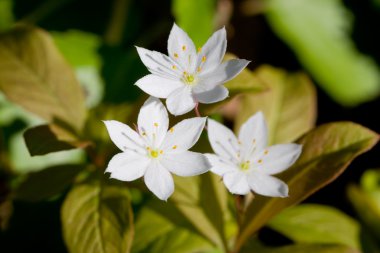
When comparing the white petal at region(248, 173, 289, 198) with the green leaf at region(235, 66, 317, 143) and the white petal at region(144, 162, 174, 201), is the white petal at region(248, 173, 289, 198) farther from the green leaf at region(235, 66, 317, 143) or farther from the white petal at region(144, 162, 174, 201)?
the green leaf at region(235, 66, 317, 143)

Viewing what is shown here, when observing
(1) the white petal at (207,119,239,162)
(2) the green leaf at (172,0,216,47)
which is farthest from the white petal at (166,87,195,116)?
(2) the green leaf at (172,0,216,47)

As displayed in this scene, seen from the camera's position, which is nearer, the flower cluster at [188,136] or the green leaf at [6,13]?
the flower cluster at [188,136]

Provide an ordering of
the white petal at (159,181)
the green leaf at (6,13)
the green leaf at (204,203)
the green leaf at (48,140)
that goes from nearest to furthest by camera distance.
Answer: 1. the white petal at (159,181)
2. the green leaf at (48,140)
3. the green leaf at (204,203)
4. the green leaf at (6,13)

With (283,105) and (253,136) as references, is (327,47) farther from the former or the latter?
(253,136)

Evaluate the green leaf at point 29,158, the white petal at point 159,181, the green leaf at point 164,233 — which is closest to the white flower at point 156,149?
the white petal at point 159,181

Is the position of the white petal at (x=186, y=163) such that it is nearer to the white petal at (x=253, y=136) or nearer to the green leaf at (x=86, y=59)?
the white petal at (x=253, y=136)

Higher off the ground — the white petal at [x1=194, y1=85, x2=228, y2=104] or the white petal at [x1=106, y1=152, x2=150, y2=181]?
the white petal at [x1=194, y1=85, x2=228, y2=104]

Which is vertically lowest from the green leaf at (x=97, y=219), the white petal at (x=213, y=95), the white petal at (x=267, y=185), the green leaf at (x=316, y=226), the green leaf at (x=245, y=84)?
the green leaf at (x=316, y=226)
